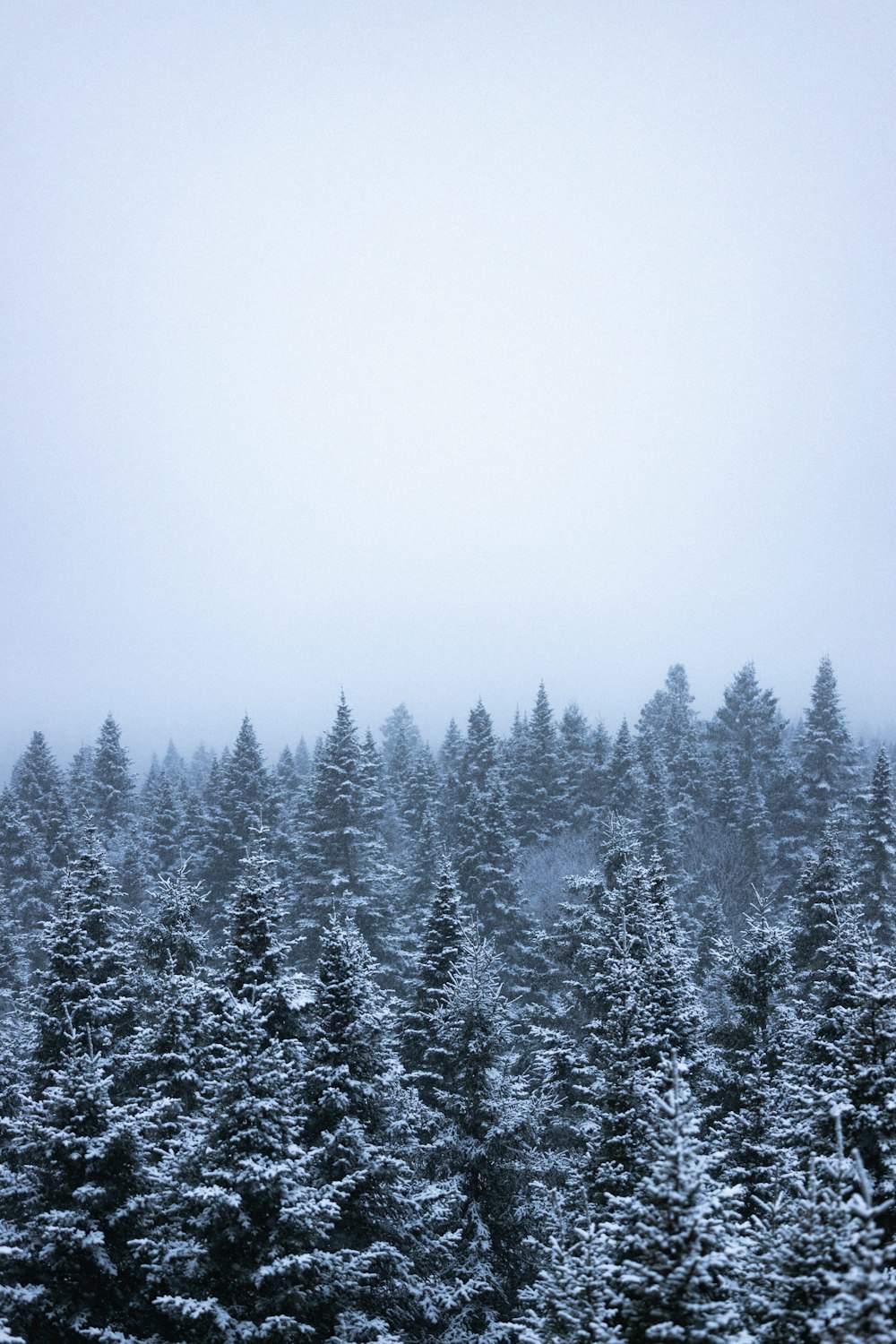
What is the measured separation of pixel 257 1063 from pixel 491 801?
33176mm

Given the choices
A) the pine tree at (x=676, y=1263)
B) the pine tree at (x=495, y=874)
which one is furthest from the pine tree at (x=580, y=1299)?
the pine tree at (x=495, y=874)

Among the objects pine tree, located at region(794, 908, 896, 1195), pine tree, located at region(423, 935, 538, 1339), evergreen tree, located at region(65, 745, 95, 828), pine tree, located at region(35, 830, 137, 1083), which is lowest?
pine tree, located at region(423, 935, 538, 1339)

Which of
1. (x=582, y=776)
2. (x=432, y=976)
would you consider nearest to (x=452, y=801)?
(x=582, y=776)

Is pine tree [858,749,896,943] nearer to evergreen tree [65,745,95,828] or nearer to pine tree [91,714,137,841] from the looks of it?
evergreen tree [65,745,95,828]

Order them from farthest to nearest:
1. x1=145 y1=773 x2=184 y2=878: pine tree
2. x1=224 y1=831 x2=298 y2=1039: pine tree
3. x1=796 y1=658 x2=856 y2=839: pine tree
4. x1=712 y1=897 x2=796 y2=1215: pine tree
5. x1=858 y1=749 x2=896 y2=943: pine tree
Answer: x1=145 y1=773 x2=184 y2=878: pine tree, x1=796 y1=658 x2=856 y2=839: pine tree, x1=858 y1=749 x2=896 y2=943: pine tree, x1=224 y1=831 x2=298 y2=1039: pine tree, x1=712 y1=897 x2=796 y2=1215: pine tree

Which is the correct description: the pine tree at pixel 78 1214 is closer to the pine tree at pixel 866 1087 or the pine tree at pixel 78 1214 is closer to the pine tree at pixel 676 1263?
the pine tree at pixel 676 1263

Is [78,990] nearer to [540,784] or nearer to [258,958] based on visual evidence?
[258,958]

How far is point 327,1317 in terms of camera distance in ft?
35.6

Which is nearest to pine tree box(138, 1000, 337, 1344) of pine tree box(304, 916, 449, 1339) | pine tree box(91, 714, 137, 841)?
pine tree box(304, 916, 449, 1339)

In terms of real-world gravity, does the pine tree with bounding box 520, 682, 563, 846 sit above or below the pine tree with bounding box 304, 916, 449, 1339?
above

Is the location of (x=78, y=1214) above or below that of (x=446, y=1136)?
above

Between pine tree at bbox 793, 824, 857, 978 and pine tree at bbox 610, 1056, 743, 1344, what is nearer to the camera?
pine tree at bbox 610, 1056, 743, 1344

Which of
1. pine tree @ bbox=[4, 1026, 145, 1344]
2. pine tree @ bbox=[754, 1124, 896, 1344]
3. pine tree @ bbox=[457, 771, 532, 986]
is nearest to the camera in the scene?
pine tree @ bbox=[754, 1124, 896, 1344]

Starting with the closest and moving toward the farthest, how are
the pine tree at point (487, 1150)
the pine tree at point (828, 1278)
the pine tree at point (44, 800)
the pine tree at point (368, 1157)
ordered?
1. the pine tree at point (828, 1278)
2. the pine tree at point (368, 1157)
3. the pine tree at point (487, 1150)
4. the pine tree at point (44, 800)
